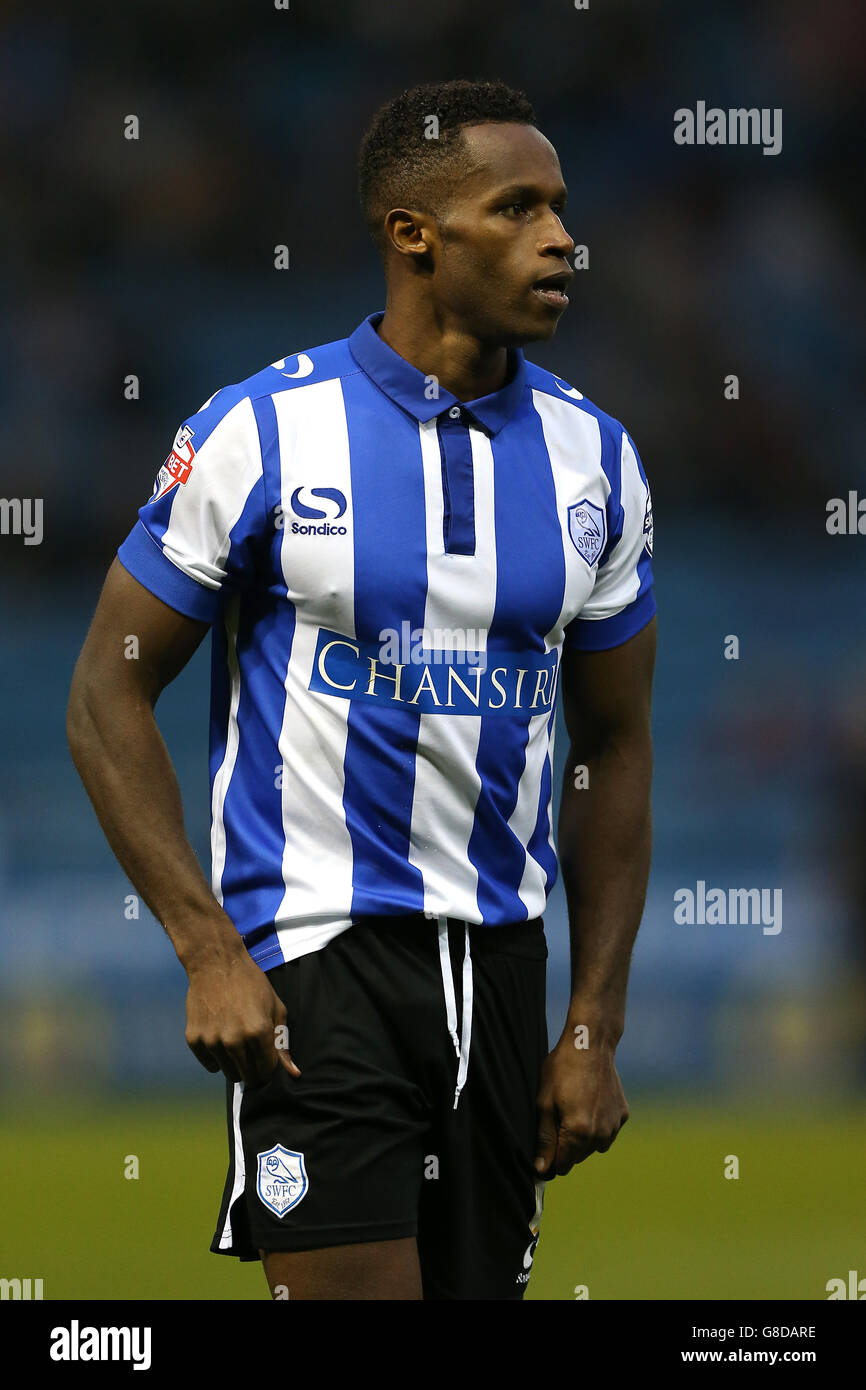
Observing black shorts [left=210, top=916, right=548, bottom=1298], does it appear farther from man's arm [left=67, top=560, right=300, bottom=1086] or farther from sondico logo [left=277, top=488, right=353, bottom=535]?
sondico logo [left=277, top=488, right=353, bottom=535]

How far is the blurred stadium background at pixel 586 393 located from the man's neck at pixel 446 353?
10.4ft

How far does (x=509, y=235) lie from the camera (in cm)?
246

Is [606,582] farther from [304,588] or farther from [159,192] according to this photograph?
[159,192]

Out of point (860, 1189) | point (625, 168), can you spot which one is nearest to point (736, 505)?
point (625, 168)

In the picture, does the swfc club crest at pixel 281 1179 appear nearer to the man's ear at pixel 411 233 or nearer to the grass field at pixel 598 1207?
the man's ear at pixel 411 233

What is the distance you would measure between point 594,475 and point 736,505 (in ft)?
15.2

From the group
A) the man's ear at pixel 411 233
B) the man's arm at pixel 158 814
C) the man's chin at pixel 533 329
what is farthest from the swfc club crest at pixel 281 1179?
the man's ear at pixel 411 233

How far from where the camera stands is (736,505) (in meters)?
7.09

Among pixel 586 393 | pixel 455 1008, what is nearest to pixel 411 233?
pixel 455 1008

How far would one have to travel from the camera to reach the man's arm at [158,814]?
226cm

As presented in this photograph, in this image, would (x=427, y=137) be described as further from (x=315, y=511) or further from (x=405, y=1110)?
(x=405, y=1110)

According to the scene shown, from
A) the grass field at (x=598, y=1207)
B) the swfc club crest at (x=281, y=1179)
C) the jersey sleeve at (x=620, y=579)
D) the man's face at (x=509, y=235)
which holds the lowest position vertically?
the grass field at (x=598, y=1207)

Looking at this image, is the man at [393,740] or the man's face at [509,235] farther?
the man's face at [509,235]

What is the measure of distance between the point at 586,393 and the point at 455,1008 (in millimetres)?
4800
